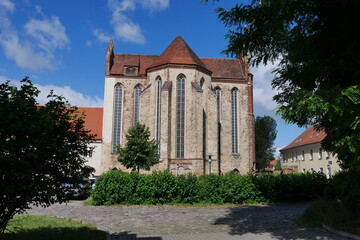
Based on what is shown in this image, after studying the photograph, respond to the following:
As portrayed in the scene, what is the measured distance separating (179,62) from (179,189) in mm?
17531

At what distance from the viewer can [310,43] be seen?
712 centimetres

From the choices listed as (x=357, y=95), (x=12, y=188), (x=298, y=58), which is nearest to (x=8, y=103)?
(x=12, y=188)

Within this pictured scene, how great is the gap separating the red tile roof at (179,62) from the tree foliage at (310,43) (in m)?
23.0

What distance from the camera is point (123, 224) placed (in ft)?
32.0

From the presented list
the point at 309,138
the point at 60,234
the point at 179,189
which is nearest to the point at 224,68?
the point at 309,138

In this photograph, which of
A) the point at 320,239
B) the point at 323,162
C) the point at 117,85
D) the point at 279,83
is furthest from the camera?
the point at 323,162

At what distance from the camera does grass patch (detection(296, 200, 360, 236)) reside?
26.8ft

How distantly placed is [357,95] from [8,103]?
19.0ft

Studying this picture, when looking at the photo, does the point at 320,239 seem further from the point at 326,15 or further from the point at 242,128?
the point at 242,128

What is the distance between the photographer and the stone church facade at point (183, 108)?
28453 millimetres

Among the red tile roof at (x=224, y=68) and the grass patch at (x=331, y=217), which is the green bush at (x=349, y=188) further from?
the red tile roof at (x=224, y=68)

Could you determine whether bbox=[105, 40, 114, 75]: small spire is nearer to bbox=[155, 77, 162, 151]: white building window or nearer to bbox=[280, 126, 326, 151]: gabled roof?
bbox=[155, 77, 162, 151]: white building window

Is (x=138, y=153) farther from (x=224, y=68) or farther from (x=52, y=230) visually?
(x=224, y=68)

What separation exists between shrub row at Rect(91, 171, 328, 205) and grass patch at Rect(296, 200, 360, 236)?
5.68m
